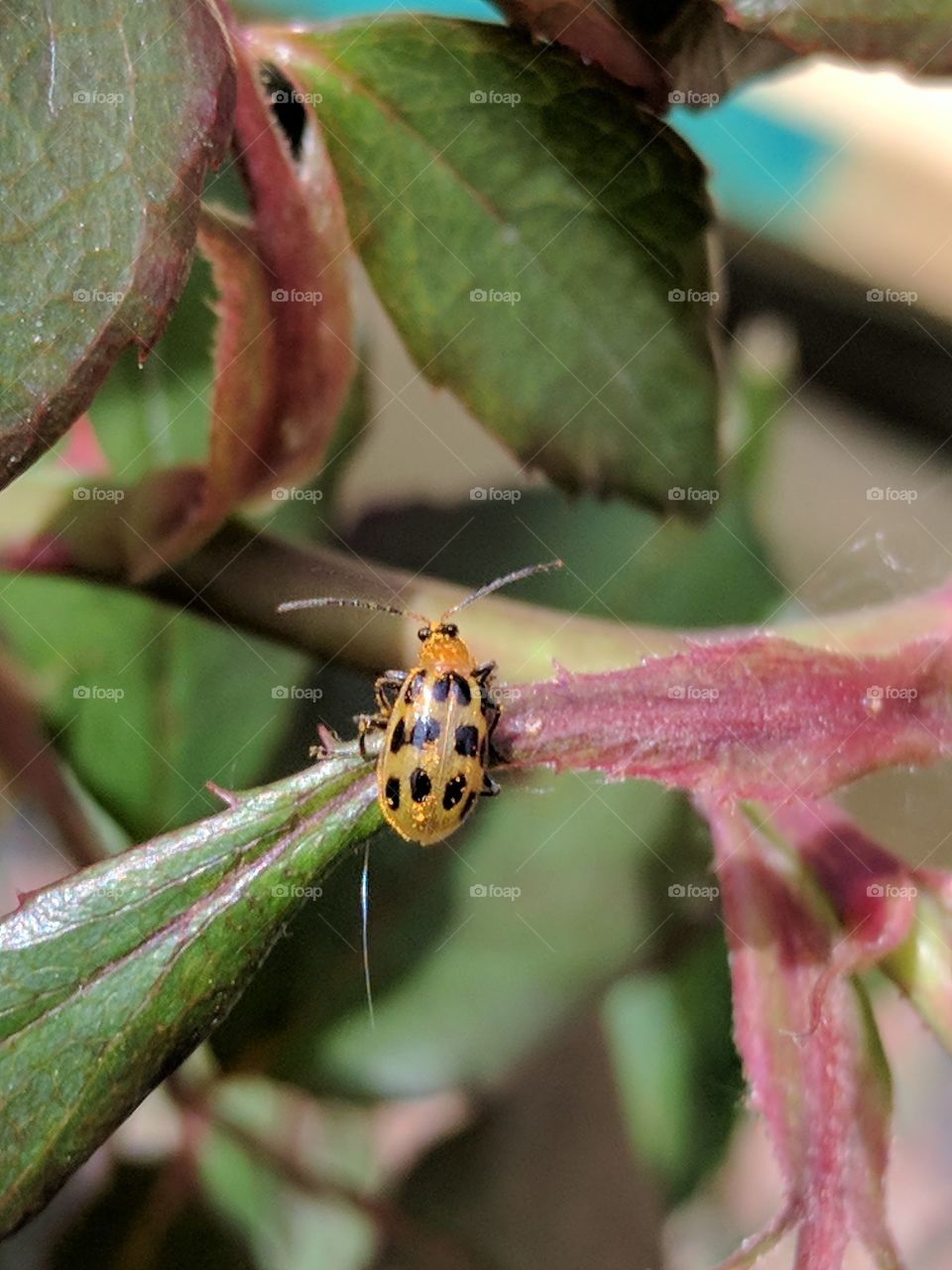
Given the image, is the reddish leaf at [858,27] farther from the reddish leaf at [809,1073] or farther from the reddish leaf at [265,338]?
the reddish leaf at [809,1073]

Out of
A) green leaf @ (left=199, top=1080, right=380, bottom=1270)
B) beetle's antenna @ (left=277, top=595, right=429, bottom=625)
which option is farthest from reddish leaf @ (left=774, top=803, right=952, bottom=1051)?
green leaf @ (left=199, top=1080, right=380, bottom=1270)

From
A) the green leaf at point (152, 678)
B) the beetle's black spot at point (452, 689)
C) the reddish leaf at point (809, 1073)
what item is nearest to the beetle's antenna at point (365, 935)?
the green leaf at point (152, 678)

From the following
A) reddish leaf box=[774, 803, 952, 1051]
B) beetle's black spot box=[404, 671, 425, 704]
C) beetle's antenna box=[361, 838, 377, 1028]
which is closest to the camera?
reddish leaf box=[774, 803, 952, 1051]

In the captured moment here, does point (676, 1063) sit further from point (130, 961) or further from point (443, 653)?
point (130, 961)

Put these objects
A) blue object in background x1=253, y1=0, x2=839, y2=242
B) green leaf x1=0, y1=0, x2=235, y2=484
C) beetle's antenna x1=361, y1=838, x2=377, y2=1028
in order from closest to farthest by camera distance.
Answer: green leaf x1=0, y1=0, x2=235, y2=484 → beetle's antenna x1=361, y1=838, x2=377, y2=1028 → blue object in background x1=253, y1=0, x2=839, y2=242

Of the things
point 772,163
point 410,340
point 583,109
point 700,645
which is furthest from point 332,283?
point 772,163

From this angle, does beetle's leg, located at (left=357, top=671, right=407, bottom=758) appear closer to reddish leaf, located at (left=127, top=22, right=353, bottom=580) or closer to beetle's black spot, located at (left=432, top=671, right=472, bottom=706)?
beetle's black spot, located at (left=432, top=671, right=472, bottom=706)
